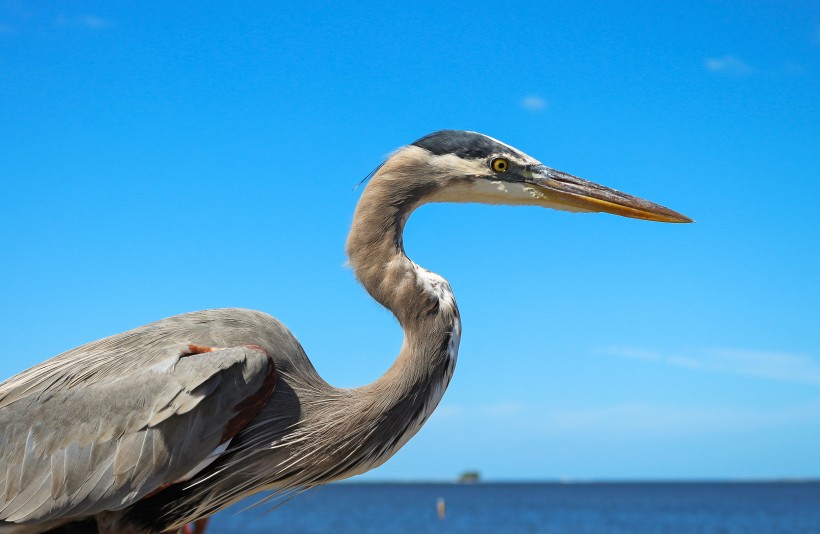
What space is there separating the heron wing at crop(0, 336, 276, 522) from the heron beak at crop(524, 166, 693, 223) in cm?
182

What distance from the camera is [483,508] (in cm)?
9969

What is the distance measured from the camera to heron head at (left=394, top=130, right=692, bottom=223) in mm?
4848

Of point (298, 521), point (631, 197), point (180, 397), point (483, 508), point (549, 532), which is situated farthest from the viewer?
point (483, 508)

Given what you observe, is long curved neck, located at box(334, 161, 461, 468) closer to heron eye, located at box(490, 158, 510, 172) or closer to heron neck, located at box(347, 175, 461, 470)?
heron neck, located at box(347, 175, 461, 470)

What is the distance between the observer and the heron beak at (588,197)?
497 cm

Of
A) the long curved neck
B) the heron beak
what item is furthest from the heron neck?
the heron beak

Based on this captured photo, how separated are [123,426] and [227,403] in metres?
0.52

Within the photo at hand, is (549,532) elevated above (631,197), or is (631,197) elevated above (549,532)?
(631,197)

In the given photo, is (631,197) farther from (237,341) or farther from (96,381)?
(96,381)

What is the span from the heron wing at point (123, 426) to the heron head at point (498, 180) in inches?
52.8

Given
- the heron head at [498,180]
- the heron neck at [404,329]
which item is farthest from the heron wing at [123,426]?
the heron head at [498,180]

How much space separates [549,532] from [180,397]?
61713 millimetres

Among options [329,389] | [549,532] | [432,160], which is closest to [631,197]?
[432,160]

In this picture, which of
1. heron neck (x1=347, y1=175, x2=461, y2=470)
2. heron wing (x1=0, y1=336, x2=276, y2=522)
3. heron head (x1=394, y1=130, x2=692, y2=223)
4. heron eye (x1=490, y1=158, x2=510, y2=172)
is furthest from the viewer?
heron eye (x1=490, y1=158, x2=510, y2=172)
